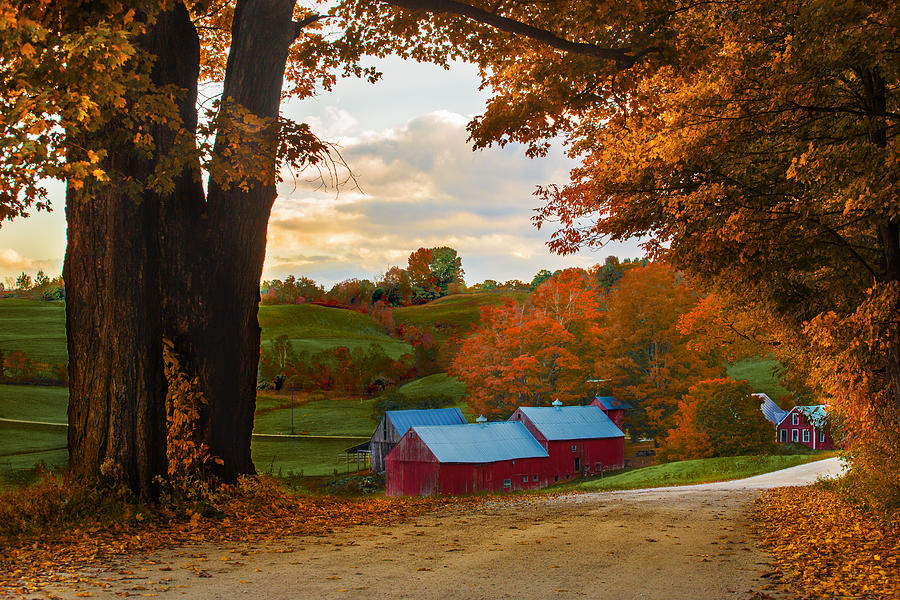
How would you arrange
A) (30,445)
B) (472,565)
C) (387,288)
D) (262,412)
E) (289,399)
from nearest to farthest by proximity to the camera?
(472,565), (30,445), (262,412), (289,399), (387,288)

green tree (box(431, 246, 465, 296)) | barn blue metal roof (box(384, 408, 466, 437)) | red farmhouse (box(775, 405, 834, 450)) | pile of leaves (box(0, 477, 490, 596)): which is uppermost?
green tree (box(431, 246, 465, 296))

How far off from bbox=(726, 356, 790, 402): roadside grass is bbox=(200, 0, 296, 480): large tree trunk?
60.5 meters

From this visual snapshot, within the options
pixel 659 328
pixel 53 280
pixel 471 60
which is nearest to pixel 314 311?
pixel 53 280

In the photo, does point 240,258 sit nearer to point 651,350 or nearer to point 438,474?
point 438,474

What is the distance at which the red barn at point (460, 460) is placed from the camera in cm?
2958

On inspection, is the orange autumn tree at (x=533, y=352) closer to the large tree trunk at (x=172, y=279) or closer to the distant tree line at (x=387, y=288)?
the large tree trunk at (x=172, y=279)

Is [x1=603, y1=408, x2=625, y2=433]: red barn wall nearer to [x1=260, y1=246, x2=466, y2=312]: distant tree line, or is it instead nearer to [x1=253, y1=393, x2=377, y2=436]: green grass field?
[x1=253, y1=393, x2=377, y2=436]: green grass field

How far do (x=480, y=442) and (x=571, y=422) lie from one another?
7.59 m

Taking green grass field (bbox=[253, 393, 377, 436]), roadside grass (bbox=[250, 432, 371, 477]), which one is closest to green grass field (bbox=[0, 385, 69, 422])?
green grass field (bbox=[253, 393, 377, 436])

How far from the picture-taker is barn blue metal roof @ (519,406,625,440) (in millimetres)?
35875

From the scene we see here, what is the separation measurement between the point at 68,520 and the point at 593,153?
8819 millimetres

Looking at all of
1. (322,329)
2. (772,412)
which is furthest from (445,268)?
(772,412)

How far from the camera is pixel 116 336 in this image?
8.20 m

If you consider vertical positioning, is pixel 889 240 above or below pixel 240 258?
above
